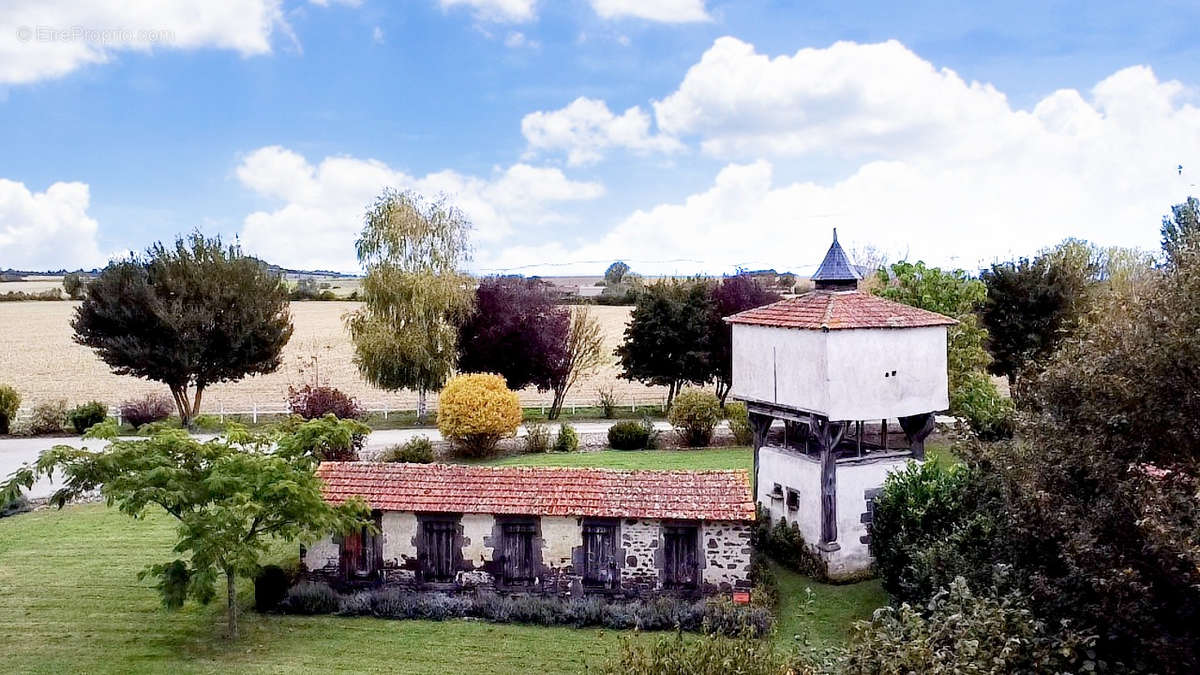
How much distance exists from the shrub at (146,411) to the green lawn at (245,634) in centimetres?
1593

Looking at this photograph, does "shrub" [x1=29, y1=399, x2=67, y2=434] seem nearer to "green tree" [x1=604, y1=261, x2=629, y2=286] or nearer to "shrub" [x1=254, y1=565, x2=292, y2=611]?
"shrub" [x1=254, y1=565, x2=292, y2=611]

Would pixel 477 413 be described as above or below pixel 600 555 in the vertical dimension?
above

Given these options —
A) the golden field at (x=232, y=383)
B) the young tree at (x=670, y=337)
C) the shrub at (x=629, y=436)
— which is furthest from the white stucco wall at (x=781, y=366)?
the golden field at (x=232, y=383)

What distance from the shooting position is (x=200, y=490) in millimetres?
12898

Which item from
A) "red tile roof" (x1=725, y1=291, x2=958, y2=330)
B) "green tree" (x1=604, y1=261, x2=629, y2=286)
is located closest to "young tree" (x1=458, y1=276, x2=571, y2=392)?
"red tile roof" (x1=725, y1=291, x2=958, y2=330)

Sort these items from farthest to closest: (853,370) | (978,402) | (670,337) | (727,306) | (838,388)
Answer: (727,306)
(670,337)
(978,402)
(853,370)
(838,388)

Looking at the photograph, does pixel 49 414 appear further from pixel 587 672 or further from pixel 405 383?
pixel 587 672

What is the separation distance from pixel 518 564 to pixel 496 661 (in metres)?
2.48

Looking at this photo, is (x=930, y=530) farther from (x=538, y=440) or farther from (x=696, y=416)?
(x=538, y=440)

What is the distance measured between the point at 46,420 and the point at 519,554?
1017 inches

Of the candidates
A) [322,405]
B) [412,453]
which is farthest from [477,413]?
[322,405]

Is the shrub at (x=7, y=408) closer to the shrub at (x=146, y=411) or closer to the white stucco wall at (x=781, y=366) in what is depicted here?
the shrub at (x=146, y=411)

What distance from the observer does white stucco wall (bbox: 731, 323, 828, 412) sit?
16.0 m

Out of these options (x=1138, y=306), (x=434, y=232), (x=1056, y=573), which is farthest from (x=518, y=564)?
(x=434, y=232)
